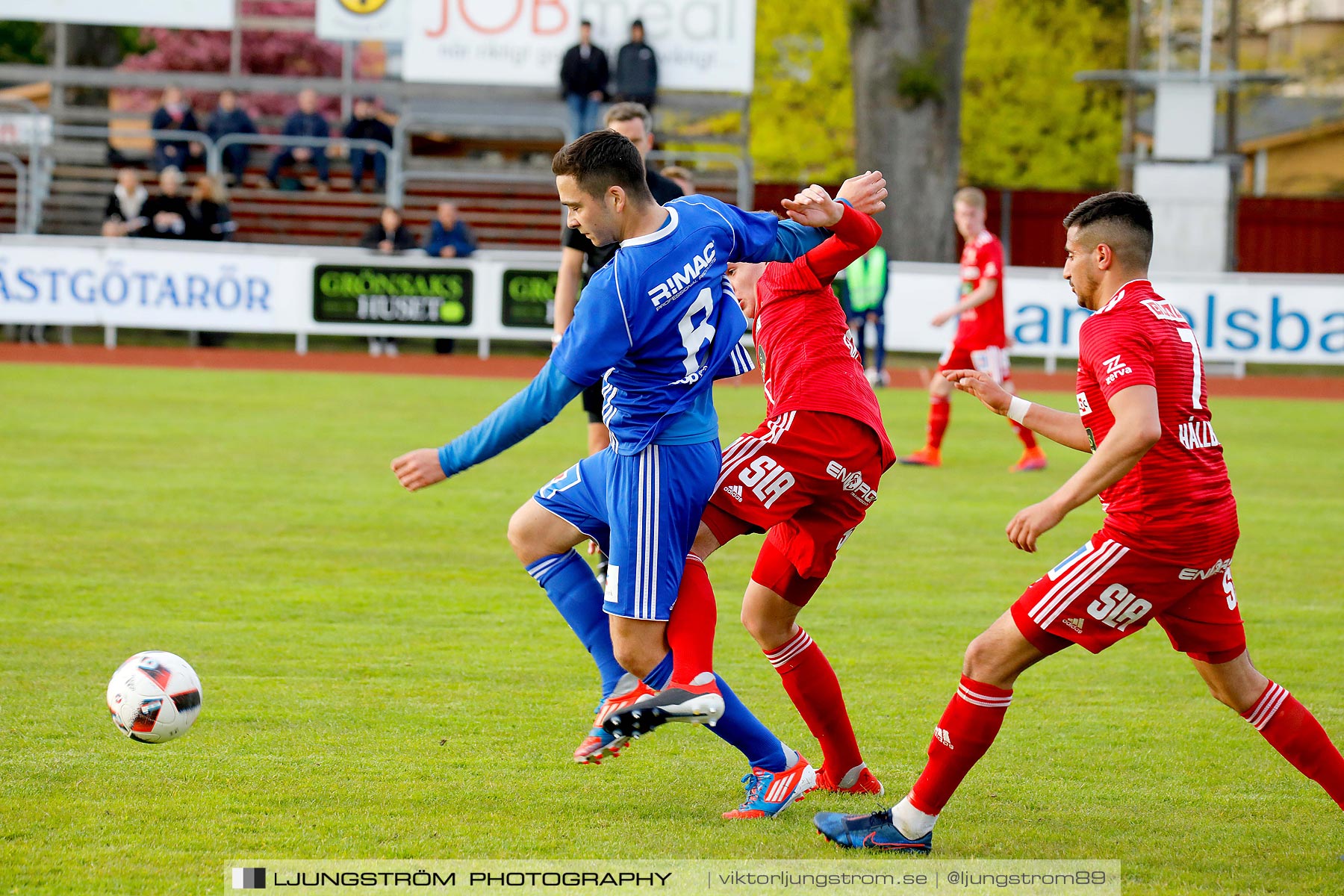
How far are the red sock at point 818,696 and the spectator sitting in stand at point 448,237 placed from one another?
1764 cm

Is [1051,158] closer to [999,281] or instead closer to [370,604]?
[999,281]

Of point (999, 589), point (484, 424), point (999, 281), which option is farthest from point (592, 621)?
point (999, 281)

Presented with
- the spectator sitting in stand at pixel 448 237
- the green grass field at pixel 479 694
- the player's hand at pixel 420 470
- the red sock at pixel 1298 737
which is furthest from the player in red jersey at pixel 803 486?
the spectator sitting in stand at pixel 448 237

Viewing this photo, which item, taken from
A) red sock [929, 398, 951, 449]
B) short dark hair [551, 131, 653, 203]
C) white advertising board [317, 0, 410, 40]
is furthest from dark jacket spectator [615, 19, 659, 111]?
short dark hair [551, 131, 653, 203]

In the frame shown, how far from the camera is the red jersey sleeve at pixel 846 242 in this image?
479cm

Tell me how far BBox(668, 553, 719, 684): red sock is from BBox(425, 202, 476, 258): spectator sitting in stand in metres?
17.7

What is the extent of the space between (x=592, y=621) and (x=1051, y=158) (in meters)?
38.4

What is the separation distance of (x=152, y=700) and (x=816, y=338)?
8.23 ft

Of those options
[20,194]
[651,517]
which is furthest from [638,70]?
[651,517]

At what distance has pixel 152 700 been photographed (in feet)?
15.9

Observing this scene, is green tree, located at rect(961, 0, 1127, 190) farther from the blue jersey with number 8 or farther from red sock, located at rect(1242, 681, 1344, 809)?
red sock, located at rect(1242, 681, 1344, 809)

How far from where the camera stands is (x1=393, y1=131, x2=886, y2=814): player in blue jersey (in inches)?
171

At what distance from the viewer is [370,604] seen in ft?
24.4

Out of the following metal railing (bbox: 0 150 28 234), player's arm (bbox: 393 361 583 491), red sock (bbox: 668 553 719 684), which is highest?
metal railing (bbox: 0 150 28 234)
